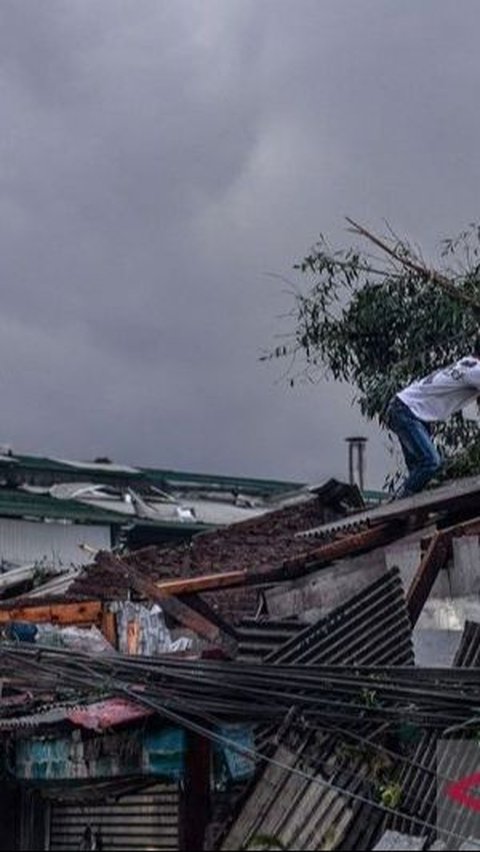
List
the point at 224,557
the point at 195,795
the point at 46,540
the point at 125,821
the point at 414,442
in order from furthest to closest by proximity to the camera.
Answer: the point at 46,540, the point at 224,557, the point at 414,442, the point at 125,821, the point at 195,795

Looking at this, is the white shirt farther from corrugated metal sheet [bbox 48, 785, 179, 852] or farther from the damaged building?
corrugated metal sheet [bbox 48, 785, 179, 852]

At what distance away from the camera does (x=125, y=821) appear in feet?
33.0

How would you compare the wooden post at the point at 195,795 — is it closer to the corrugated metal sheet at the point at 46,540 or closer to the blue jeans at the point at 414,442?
the blue jeans at the point at 414,442

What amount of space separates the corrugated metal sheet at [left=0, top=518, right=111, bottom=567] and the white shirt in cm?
1054

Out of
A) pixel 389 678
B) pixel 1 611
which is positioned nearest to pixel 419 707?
pixel 389 678

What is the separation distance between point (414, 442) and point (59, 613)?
10.3ft

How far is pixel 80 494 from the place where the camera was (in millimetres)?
22828

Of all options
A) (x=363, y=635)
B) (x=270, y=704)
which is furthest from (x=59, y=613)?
(x=270, y=704)

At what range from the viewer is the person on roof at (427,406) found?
468 inches

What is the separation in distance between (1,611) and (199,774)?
3.85m

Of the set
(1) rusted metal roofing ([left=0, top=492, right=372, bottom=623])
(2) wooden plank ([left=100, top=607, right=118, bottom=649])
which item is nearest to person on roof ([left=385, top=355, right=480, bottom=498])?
(1) rusted metal roofing ([left=0, top=492, right=372, bottom=623])

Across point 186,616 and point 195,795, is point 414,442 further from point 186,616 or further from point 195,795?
point 195,795

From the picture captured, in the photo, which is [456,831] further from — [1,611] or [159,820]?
[1,611]

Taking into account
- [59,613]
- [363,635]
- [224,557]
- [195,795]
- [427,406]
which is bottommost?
[195,795]
